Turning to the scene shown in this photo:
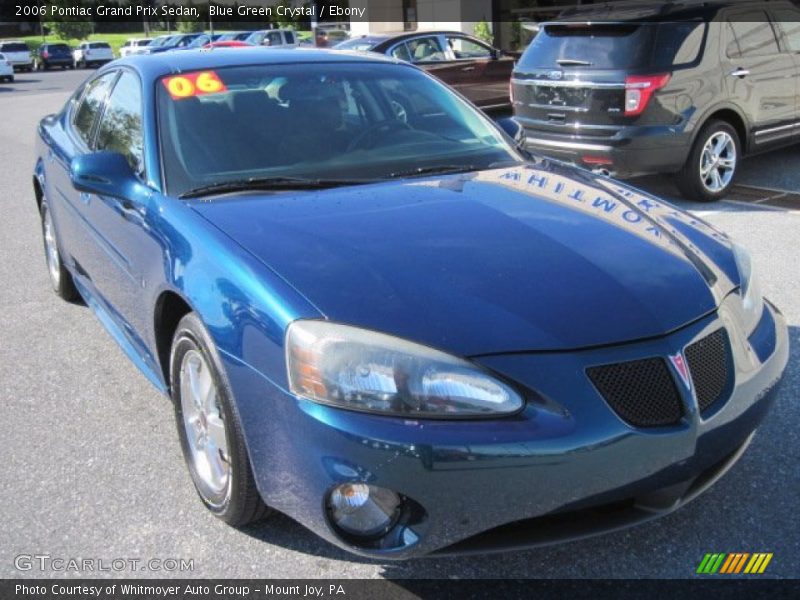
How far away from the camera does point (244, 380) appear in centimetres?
248

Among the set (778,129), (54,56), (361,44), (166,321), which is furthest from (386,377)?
(54,56)

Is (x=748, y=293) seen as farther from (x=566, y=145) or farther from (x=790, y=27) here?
(x=790, y=27)

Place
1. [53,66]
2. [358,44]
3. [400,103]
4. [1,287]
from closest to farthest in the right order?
[400,103] → [1,287] → [358,44] → [53,66]

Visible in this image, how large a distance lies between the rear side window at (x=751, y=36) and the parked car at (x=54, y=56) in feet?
151

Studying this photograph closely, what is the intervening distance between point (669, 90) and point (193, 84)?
15.5 ft

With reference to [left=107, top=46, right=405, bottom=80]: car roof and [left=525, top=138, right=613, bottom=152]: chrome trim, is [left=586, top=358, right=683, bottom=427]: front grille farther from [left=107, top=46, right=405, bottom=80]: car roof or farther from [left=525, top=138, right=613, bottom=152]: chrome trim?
[left=525, top=138, right=613, bottom=152]: chrome trim

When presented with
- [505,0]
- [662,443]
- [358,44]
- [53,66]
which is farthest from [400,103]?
[53,66]

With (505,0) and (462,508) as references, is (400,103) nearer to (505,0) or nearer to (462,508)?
(462,508)

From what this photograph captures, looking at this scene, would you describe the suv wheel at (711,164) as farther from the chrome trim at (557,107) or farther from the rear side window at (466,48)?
the rear side window at (466,48)

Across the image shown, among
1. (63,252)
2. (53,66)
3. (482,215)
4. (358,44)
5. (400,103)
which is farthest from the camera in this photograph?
(53,66)

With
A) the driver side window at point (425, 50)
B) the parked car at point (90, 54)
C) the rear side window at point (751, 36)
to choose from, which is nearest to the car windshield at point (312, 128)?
the rear side window at point (751, 36)

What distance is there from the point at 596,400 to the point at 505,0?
25.8 meters

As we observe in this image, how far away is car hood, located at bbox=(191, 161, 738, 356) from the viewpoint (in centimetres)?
237

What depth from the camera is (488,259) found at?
8.75 feet
